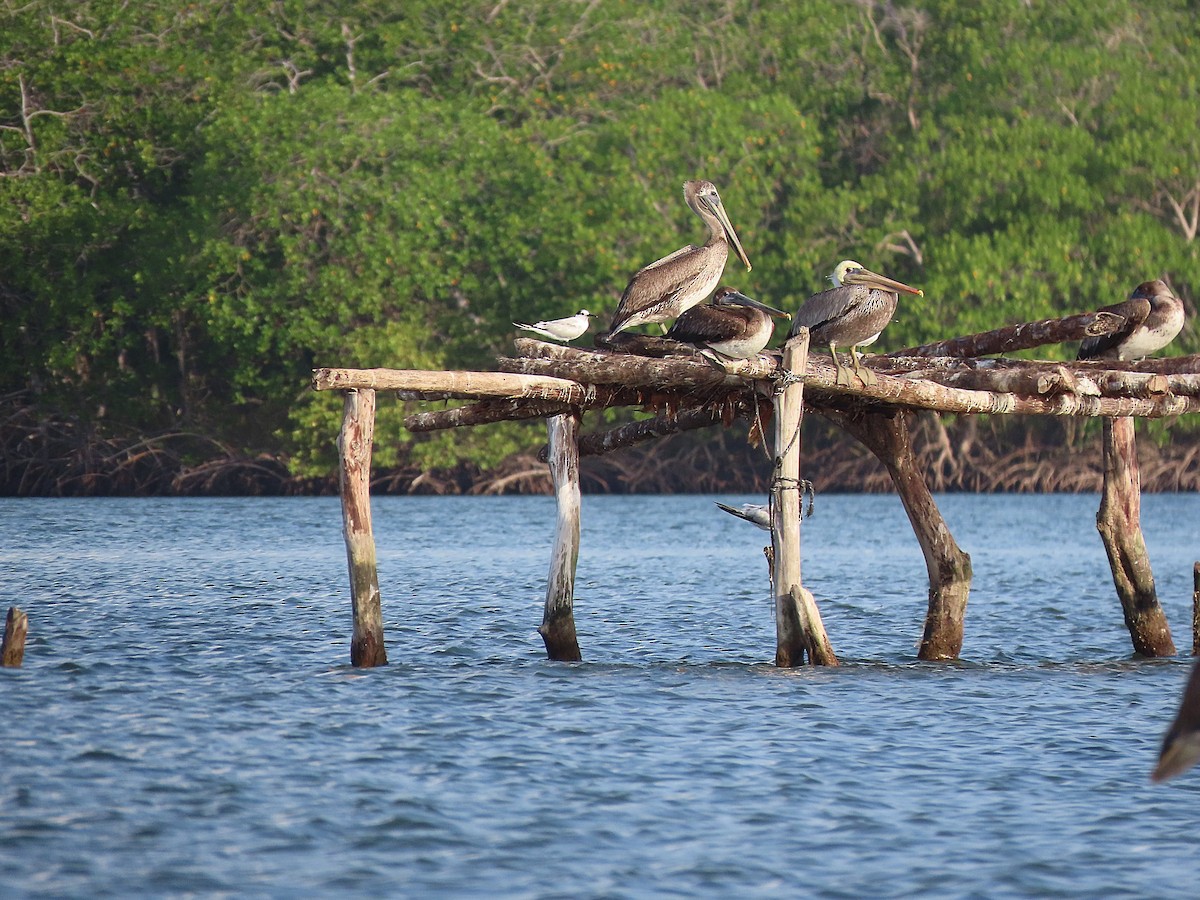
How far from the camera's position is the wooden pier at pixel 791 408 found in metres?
14.3

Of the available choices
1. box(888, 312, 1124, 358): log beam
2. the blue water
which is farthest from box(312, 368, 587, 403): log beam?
box(888, 312, 1124, 358): log beam

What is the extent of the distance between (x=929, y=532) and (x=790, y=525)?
2409mm

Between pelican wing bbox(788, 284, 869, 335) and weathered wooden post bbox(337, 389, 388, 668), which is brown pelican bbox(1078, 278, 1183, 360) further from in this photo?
weathered wooden post bbox(337, 389, 388, 668)

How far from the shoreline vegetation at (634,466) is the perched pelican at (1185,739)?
Result: 3781 centimetres

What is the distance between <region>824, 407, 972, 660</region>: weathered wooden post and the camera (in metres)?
16.4

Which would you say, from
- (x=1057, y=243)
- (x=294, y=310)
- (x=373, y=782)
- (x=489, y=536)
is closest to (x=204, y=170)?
(x=294, y=310)

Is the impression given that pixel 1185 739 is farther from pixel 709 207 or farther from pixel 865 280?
pixel 709 207

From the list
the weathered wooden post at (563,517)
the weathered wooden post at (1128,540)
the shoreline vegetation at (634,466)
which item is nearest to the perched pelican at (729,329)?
the weathered wooden post at (563,517)

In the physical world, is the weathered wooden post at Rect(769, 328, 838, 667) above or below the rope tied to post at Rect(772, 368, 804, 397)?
below

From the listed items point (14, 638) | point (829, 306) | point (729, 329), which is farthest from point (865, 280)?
point (14, 638)

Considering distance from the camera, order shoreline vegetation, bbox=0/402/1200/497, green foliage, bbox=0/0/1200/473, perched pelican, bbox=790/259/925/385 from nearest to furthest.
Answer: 1. perched pelican, bbox=790/259/925/385
2. green foliage, bbox=0/0/1200/473
3. shoreline vegetation, bbox=0/402/1200/497

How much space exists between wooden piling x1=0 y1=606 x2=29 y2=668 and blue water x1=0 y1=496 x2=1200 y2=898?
16cm

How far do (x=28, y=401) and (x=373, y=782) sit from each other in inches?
1506

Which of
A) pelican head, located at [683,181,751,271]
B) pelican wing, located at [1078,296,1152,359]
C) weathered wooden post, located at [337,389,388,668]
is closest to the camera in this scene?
weathered wooden post, located at [337,389,388,668]
